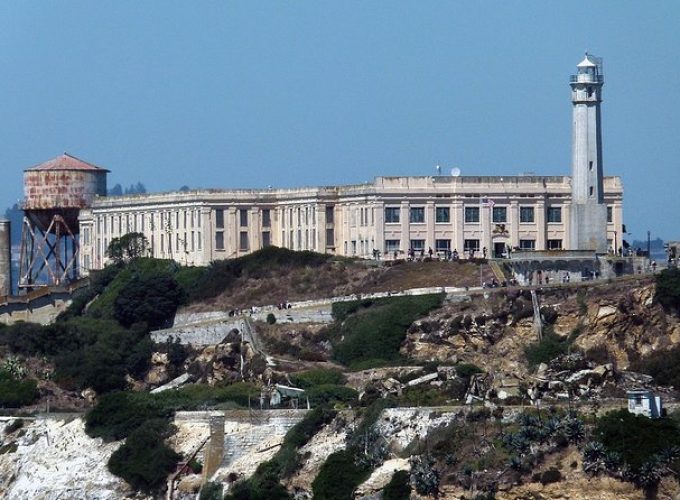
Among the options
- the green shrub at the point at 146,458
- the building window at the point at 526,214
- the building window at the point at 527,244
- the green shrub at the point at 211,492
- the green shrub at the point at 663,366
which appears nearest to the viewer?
the green shrub at the point at 211,492

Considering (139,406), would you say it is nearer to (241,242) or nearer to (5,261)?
(241,242)

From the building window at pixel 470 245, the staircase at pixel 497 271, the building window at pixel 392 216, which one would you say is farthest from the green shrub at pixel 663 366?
the building window at pixel 392 216

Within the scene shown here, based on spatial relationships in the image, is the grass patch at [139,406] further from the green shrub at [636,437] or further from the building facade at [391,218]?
the building facade at [391,218]

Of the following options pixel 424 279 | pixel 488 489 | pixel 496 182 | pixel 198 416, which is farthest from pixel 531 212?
pixel 488 489

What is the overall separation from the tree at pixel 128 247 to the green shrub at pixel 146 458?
41.4m

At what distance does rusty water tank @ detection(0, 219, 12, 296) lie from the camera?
495 ft

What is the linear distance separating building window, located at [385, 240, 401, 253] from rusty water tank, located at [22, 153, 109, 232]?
82.7ft

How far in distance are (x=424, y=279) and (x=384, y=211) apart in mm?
11861

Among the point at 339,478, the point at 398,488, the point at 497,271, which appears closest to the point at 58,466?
the point at 339,478

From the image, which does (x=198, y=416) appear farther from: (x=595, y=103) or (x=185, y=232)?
(x=185, y=232)

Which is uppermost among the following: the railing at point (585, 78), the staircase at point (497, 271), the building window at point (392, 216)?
the railing at point (585, 78)

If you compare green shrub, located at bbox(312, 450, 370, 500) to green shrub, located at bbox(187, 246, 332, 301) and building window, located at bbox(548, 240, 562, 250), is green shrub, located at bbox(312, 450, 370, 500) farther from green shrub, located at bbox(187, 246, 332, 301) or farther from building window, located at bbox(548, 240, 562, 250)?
building window, located at bbox(548, 240, 562, 250)

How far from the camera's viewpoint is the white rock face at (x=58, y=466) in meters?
102

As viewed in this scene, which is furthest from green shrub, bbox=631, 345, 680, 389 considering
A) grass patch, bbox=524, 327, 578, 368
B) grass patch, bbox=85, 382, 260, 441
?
grass patch, bbox=85, 382, 260, 441
